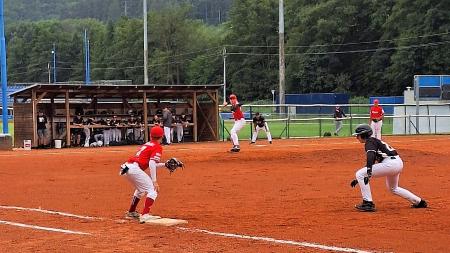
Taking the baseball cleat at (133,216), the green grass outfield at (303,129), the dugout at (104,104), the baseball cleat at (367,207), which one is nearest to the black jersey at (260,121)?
the dugout at (104,104)

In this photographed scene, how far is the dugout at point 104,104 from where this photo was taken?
106 feet

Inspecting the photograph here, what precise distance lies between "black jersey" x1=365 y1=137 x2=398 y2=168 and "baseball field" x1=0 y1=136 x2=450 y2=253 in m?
0.88

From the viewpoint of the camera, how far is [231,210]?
40.1 ft

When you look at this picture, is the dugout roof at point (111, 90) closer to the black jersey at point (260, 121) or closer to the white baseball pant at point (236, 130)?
the black jersey at point (260, 121)

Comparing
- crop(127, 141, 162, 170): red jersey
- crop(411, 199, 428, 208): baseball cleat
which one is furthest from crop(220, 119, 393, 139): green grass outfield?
crop(127, 141, 162, 170): red jersey

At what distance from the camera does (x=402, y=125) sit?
42.4 metres

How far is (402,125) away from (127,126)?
56.7 feet

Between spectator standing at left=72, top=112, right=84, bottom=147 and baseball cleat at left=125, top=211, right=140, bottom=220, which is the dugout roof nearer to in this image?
spectator standing at left=72, top=112, right=84, bottom=147

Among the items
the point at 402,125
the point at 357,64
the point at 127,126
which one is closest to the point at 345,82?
the point at 357,64

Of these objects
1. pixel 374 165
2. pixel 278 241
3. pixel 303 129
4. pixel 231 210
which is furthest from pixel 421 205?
pixel 303 129

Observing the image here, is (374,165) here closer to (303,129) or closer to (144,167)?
(144,167)

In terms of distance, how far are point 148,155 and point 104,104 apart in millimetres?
25300

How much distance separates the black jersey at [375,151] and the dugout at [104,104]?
22139 mm

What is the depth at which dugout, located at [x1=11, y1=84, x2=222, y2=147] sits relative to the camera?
32.2 meters
